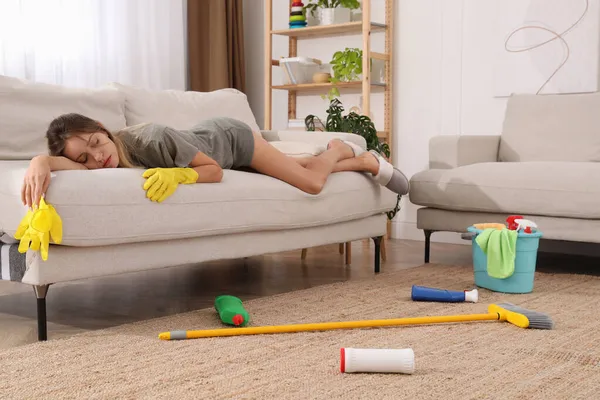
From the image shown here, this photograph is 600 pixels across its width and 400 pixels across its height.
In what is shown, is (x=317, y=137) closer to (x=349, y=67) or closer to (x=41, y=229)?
(x=349, y=67)

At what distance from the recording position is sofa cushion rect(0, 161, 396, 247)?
1.93 metres

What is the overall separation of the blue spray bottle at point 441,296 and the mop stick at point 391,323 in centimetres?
23

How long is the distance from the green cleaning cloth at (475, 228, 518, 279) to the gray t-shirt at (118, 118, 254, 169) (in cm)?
89

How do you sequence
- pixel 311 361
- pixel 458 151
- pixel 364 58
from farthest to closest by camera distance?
pixel 364 58 → pixel 458 151 → pixel 311 361

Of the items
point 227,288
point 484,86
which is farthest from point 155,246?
point 484,86

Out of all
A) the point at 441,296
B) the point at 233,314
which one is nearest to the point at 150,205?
the point at 233,314

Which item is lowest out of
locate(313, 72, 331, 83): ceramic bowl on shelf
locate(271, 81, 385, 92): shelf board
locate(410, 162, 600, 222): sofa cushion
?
locate(410, 162, 600, 222): sofa cushion

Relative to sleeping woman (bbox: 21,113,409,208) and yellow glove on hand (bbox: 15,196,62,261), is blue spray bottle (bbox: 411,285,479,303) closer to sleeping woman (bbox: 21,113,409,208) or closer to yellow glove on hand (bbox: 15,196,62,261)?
sleeping woman (bbox: 21,113,409,208)

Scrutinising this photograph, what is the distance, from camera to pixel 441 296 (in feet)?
7.93

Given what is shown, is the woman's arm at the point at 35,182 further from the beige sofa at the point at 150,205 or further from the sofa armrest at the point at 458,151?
the sofa armrest at the point at 458,151

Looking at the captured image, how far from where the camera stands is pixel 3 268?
201 centimetres

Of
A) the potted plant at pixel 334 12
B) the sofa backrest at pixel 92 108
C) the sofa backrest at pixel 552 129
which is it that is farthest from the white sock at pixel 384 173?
the potted plant at pixel 334 12

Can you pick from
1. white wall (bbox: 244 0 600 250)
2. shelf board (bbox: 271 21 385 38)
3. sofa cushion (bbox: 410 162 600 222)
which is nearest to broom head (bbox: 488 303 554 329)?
sofa cushion (bbox: 410 162 600 222)

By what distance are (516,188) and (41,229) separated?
1.98 meters
